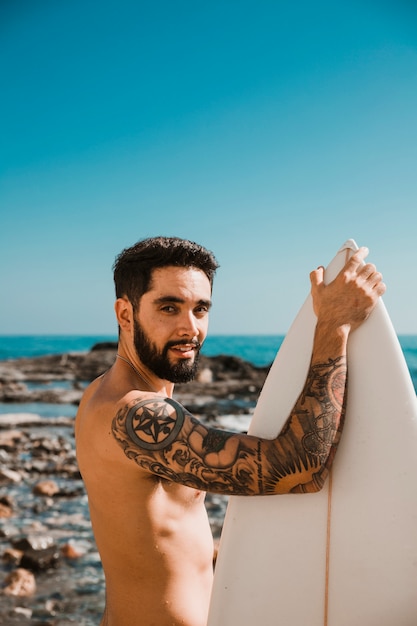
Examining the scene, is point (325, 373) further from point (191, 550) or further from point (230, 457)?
point (191, 550)

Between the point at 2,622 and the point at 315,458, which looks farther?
the point at 2,622

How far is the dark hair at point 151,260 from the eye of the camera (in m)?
2.35

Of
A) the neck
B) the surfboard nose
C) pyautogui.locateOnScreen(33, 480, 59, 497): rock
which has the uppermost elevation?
the surfboard nose

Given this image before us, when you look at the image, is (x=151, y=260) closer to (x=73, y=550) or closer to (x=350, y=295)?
(x=350, y=295)

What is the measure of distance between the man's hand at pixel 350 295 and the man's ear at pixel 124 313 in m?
0.81

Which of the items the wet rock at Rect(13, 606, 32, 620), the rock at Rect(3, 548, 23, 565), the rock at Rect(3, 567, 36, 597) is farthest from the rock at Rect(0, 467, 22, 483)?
the wet rock at Rect(13, 606, 32, 620)

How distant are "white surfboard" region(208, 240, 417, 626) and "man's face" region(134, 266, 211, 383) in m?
0.42

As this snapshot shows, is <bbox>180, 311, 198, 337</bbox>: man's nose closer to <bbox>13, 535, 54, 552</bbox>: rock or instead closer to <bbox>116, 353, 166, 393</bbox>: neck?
<bbox>116, 353, 166, 393</bbox>: neck

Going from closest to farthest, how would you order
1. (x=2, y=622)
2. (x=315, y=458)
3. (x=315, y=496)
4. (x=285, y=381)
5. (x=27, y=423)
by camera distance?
(x=315, y=458)
(x=315, y=496)
(x=285, y=381)
(x=2, y=622)
(x=27, y=423)

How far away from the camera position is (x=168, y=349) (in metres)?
2.31

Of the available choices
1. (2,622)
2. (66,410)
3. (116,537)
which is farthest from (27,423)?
(116,537)

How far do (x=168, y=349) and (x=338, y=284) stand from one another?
73 centimetres

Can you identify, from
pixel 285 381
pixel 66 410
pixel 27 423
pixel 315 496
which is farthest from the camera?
pixel 66 410

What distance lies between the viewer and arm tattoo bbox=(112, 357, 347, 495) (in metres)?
1.88
